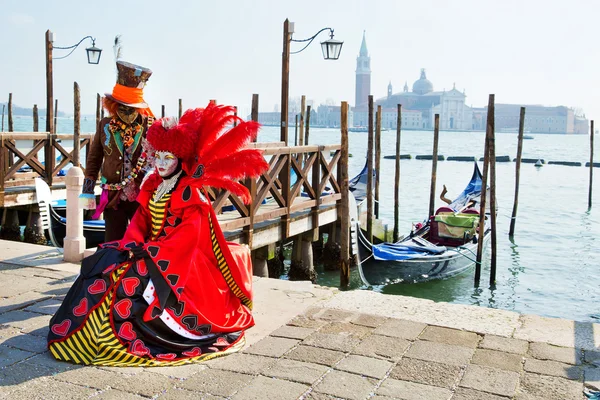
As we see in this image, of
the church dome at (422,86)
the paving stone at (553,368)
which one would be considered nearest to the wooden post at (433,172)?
the paving stone at (553,368)

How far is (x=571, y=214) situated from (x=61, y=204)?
14059 millimetres

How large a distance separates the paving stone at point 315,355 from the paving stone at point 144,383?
21.7 inches

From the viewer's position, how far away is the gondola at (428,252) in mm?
7930

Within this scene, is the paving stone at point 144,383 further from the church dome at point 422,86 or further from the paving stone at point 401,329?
the church dome at point 422,86

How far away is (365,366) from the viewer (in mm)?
2906

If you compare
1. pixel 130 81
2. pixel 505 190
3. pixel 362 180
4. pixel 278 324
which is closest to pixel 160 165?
pixel 130 81

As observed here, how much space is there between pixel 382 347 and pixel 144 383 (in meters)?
1.05

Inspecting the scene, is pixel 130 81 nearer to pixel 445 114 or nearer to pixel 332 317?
pixel 332 317

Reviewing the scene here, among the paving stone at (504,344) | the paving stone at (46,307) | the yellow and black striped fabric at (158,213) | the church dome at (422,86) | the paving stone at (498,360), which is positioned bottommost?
the paving stone at (498,360)

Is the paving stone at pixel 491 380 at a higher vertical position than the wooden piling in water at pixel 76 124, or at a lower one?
lower

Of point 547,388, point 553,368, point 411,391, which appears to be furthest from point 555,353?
point 411,391

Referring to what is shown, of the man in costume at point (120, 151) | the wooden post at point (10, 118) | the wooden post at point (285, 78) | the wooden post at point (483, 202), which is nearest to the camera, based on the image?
the man in costume at point (120, 151)

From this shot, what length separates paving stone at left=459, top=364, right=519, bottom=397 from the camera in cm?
269

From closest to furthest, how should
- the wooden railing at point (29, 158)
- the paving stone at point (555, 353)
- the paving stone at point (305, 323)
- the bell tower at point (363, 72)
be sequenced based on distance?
the paving stone at point (555, 353), the paving stone at point (305, 323), the wooden railing at point (29, 158), the bell tower at point (363, 72)
